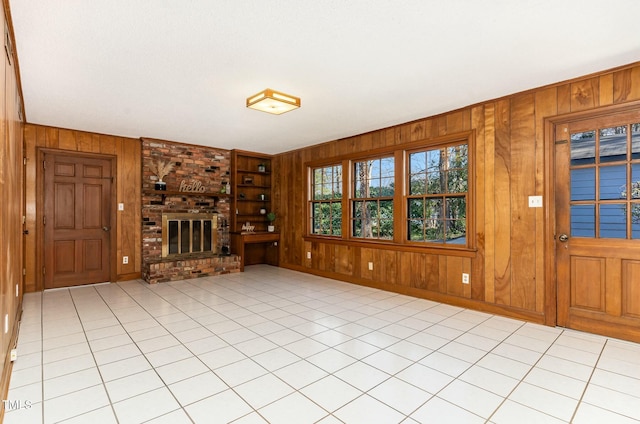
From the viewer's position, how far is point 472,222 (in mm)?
4023

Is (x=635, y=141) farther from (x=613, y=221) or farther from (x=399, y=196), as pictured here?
(x=399, y=196)

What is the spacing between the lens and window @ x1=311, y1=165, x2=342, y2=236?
19.4 ft

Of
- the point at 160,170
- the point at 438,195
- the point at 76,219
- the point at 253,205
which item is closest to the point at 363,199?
the point at 438,195

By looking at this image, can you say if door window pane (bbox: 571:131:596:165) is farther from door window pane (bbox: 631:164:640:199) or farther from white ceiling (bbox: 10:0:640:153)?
white ceiling (bbox: 10:0:640:153)

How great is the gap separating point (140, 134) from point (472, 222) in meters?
5.26

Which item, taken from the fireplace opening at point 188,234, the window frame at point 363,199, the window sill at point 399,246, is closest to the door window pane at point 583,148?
the window sill at point 399,246

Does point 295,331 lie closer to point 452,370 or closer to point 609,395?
point 452,370

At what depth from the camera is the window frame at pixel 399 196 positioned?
4055 mm

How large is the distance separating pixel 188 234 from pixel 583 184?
19.5 ft

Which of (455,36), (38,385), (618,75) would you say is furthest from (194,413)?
(618,75)

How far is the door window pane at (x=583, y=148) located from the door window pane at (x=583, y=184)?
0.30 ft

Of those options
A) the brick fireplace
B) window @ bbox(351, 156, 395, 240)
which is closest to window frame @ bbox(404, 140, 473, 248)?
window @ bbox(351, 156, 395, 240)

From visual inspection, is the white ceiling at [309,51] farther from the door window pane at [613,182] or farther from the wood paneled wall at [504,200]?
the door window pane at [613,182]

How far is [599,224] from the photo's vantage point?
319cm
